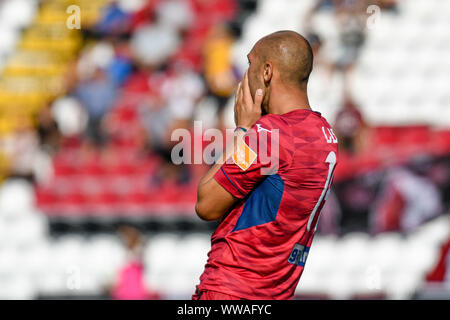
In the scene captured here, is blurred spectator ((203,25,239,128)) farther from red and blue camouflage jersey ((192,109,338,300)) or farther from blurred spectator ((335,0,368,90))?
red and blue camouflage jersey ((192,109,338,300))

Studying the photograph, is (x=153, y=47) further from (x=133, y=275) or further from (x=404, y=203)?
(x=404, y=203)

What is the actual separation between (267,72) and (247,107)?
16 cm

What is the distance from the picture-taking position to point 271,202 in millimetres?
2402

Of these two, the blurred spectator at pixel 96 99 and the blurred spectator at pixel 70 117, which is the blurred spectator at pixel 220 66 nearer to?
the blurred spectator at pixel 96 99

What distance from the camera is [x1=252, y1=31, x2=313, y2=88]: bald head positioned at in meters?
2.42

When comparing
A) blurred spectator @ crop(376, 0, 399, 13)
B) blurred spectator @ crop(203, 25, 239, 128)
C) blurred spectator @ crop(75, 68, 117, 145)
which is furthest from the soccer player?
blurred spectator @ crop(376, 0, 399, 13)

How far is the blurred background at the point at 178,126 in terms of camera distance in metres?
7.60

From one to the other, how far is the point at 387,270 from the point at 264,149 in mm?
5709

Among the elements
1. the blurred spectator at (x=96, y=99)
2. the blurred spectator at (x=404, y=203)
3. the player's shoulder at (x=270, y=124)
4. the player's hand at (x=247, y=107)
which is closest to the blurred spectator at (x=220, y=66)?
the blurred spectator at (x=96, y=99)

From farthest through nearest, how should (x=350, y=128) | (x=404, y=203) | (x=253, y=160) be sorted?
(x=350, y=128) → (x=404, y=203) → (x=253, y=160)

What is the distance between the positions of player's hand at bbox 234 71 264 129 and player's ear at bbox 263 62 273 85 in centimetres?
5

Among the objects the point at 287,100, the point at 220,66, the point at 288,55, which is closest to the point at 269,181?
the point at 287,100

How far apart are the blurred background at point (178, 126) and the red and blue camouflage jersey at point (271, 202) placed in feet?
13.6
